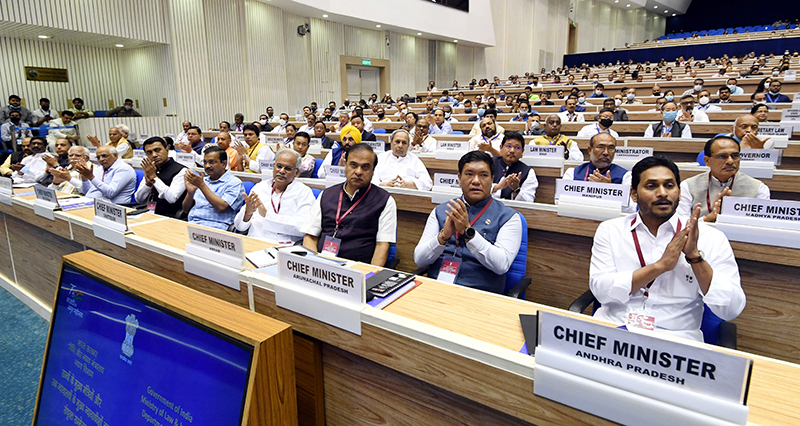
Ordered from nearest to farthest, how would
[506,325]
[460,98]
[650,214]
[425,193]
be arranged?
1. [506,325]
2. [650,214]
3. [425,193]
4. [460,98]

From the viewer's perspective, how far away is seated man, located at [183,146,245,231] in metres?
3.03

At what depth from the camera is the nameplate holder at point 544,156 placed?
3.44m

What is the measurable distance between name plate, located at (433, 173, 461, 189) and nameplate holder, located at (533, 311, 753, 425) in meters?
1.93

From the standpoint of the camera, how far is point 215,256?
139 centimetres

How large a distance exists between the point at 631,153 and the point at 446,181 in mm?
1990

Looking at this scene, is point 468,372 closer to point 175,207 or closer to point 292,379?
point 292,379

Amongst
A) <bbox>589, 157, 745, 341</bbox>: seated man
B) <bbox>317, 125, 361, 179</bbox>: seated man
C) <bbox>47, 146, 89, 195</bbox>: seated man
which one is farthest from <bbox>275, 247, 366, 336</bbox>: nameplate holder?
<bbox>317, 125, 361, 179</bbox>: seated man

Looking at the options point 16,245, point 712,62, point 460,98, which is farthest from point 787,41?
point 16,245

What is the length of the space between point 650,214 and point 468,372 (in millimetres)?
1104

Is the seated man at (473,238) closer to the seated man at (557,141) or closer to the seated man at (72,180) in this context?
the seated man at (557,141)

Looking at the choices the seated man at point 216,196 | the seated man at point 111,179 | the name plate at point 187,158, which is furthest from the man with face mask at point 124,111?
the seated man at point 216,196

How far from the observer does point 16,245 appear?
280 cm

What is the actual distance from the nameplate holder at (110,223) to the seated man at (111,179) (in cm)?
198

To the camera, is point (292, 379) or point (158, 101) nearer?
point (292, 379)
